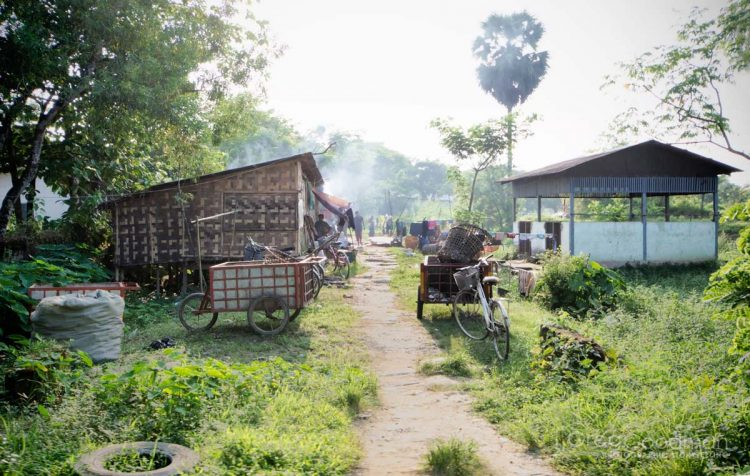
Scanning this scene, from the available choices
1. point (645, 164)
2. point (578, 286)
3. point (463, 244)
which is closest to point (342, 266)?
point (463, 244)

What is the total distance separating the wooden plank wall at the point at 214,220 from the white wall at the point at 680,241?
11255mm

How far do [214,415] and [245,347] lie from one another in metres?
3.09

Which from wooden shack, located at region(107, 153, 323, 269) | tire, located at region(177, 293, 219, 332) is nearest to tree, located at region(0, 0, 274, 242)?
wooden shack, located at region(107, 153, 323, 269)

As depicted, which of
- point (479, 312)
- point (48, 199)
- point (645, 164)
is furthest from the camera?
point (48, 199)

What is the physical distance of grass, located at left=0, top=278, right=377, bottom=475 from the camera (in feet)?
12.8

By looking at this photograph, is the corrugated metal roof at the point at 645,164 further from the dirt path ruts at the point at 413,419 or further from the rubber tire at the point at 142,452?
the rubber tire at the point at 142,452

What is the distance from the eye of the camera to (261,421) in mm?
4773

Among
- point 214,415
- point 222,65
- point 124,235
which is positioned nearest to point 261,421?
point 214,415

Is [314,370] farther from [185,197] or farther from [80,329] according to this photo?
[185,197]

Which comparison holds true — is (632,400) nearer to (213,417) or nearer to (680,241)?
(213,417)

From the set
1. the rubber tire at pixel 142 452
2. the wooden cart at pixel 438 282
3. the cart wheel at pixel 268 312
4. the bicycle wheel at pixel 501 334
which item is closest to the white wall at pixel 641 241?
the wooden cart at pixel 438 282

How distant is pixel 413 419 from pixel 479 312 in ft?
16.3

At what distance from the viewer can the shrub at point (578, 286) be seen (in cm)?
1028

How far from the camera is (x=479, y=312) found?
1000cm
